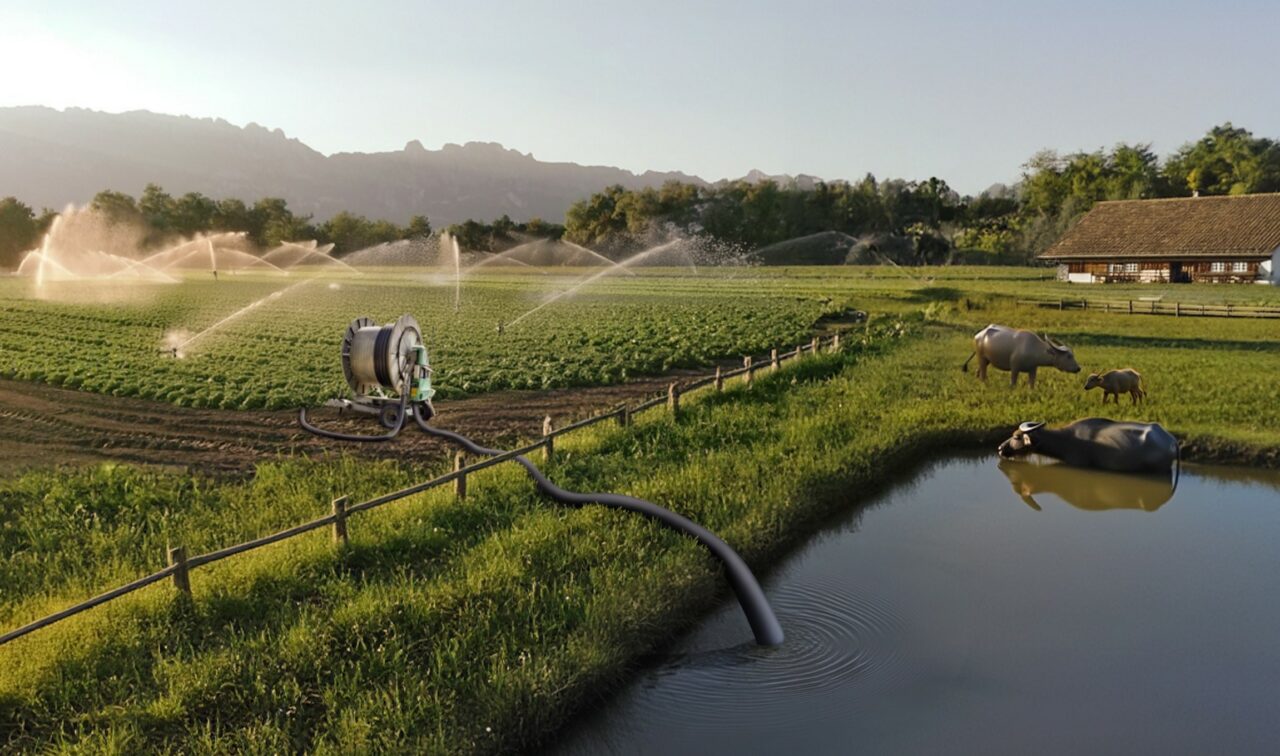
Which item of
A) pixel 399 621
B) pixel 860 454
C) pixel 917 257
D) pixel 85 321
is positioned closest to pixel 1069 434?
pixel 860 454

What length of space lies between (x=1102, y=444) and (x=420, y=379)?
15449mm

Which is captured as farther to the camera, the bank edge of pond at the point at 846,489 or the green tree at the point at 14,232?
the green tree at the point at 14,232

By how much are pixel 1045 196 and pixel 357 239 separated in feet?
351

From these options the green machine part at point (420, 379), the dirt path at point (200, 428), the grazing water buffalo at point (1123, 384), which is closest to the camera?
the dirt path at point (200, 428)

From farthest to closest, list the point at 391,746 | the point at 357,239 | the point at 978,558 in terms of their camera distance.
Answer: the point at 357,239 < the point at 978,558 < the point at 391,746

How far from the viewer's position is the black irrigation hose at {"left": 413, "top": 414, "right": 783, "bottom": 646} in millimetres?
9953

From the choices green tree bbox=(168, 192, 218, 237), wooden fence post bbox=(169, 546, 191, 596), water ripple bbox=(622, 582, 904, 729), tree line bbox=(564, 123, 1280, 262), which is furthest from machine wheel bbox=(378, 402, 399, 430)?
green tree bbox=(168, 192, 218, 237)

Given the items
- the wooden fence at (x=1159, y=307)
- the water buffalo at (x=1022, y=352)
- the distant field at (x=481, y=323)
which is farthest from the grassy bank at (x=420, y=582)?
the wooden fence at (x=1159, y=307)

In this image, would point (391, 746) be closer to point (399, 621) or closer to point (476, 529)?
point (399, 621)

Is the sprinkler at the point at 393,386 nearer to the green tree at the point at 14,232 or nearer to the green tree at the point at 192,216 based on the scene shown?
the green tree at the point at 14,232

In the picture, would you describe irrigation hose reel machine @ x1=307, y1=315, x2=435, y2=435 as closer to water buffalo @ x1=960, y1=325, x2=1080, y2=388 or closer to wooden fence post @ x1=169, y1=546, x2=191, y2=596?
wooden fence post @ x1=169, y1=546, x2=191, y2=596

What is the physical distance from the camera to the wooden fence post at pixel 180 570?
9.27m

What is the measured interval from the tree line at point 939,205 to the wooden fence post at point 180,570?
8773 centimetres

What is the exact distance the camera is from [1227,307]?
4094 centimetres
